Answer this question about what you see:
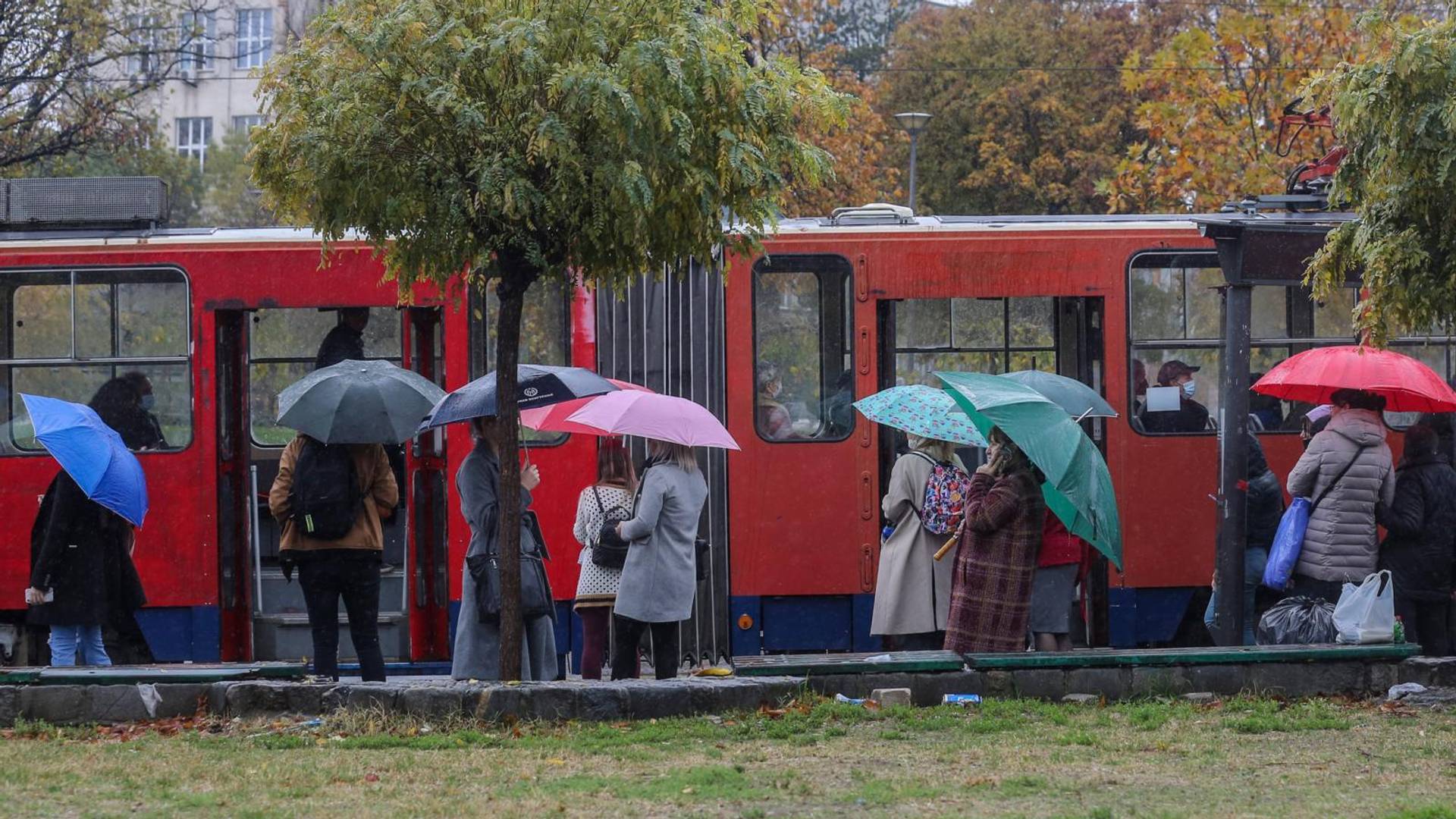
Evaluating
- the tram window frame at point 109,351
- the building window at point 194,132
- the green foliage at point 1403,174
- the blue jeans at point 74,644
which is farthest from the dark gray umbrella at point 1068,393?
the building window at point 194,132

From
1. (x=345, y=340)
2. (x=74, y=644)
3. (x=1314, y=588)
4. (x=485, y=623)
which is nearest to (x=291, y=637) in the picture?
Result: (x=74, y=644)

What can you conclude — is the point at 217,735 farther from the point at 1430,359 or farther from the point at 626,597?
the point at 1430,359

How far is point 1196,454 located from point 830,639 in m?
2.76

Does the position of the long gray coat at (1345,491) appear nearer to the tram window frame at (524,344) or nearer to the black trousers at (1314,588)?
the black trousers at (1314,588)

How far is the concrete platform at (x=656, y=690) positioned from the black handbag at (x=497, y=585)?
553 millimetres

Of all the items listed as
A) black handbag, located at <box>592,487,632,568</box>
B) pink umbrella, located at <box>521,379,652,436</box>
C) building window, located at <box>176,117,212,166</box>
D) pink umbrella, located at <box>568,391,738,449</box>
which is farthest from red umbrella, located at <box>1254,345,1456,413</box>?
building window, located at <box>176,117,212,166</box>

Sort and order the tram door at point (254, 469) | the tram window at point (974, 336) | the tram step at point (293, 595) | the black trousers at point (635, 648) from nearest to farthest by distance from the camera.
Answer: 1. the black trousers at point (635, 648)
2. the tram door at point (254, 469)
3. the tram window at point (974, 336)
4. the tram step at point (293, 595)

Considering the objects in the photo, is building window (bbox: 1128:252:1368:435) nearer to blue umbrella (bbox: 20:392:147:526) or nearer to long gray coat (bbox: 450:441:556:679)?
long gray coat (bbox: 450:441:556:679)

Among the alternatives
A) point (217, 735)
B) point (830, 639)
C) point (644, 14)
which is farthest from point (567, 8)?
point (830, 639)

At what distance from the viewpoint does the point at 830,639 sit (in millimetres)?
11641

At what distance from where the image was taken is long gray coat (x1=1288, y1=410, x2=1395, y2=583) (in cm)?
1011

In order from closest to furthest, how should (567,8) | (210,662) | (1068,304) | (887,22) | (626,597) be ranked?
1. (567,8)
2. (626,597)
3. (210,662)
4. (1068,304)
5. (887,22)

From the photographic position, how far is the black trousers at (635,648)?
9.66 m

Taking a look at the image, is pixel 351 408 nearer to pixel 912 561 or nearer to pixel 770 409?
pixel 770 409
